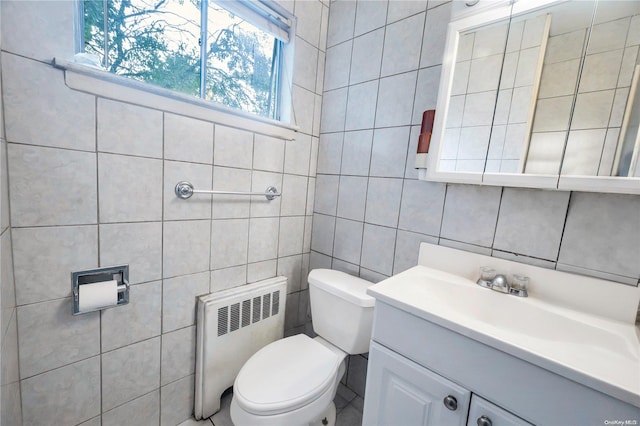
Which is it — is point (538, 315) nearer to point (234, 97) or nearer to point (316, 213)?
point (316, 213)

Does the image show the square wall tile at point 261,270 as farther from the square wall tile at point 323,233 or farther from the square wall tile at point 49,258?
the square wall tile at point 49,258

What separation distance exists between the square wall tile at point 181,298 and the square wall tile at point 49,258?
11.7 inches

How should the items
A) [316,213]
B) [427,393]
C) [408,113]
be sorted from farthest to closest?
[316,213]
[408,113]
[427,393]

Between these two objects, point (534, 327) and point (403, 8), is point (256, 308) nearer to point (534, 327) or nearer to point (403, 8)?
point (534, 327)

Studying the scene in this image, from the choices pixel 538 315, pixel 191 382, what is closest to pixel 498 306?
pixel 538 315

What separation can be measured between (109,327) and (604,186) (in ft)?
5.80

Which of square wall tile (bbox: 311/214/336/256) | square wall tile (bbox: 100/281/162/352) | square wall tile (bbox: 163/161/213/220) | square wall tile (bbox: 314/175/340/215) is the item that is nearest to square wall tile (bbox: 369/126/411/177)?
square wall tile (bbox: 314/175/340/215)

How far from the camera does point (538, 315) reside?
0.82m

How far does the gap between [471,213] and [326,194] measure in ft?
2.61

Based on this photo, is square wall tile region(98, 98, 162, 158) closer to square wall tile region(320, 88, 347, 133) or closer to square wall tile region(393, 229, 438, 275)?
square wall tile region(320, 88, 347, 133)

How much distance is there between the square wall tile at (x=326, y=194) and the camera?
1.51 meters

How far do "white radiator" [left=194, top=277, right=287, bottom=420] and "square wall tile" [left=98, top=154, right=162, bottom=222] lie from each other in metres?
0.48

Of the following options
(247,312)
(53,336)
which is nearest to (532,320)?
(247,312)

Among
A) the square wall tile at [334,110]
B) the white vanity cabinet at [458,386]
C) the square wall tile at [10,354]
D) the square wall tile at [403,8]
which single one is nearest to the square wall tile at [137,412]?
the square wall tile at [10,354]
